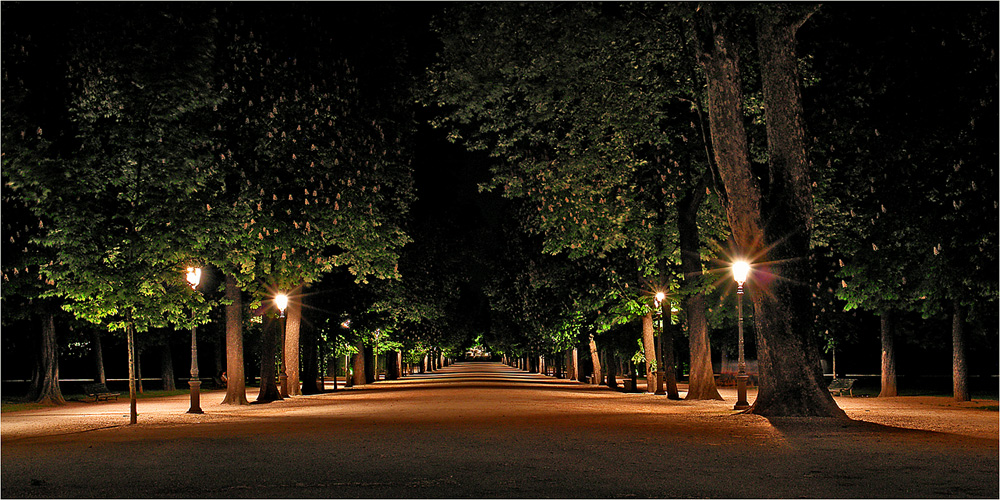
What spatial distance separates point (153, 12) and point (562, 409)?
1473 centimetres

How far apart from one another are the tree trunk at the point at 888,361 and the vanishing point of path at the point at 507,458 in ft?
56.2

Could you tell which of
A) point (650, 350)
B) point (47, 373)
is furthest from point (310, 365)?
point (650, 350)

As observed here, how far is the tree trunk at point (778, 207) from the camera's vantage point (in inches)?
816

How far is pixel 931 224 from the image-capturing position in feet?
77.8

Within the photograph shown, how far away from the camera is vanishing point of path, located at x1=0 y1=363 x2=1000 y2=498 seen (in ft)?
32.4

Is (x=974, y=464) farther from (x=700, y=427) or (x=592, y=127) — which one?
(x=592, y=127)

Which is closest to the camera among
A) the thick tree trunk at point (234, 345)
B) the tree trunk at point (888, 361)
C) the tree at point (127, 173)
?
the tree at point (127, 173)

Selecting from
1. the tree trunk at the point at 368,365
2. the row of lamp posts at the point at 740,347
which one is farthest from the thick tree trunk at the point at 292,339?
the tree trunk at the point at 368,365

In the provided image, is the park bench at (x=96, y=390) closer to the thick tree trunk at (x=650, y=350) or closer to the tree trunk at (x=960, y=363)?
the thick tree trunk at (x=650, y=350)

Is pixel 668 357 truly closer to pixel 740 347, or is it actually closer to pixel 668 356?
pixel 668 356

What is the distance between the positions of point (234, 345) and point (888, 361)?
25244 millimetres

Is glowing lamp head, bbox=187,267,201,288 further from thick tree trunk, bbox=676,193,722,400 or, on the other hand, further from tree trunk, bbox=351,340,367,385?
tree trunk, bbox=351,340,367,385

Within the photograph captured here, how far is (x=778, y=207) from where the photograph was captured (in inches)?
832

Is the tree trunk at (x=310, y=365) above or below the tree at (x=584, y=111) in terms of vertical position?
below
